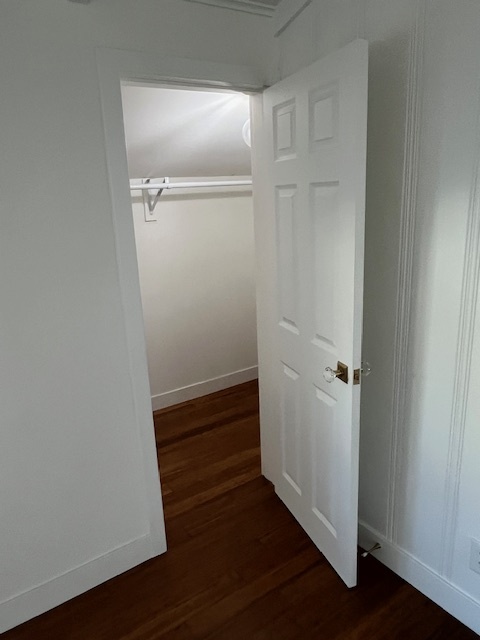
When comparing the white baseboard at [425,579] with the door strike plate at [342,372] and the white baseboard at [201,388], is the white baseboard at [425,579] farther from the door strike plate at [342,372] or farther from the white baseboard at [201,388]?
the white baseboard at [201,388]

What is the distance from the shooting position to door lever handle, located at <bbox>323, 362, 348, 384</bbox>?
Result: 1615 millimetres

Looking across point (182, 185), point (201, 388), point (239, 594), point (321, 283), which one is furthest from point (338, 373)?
point (201, 388)

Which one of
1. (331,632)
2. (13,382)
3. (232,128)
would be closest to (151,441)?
(13,382)

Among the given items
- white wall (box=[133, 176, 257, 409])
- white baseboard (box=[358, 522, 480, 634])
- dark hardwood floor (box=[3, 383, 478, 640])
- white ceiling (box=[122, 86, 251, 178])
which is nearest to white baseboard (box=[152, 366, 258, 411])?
white wall (box=[133, 176, 257, 409])

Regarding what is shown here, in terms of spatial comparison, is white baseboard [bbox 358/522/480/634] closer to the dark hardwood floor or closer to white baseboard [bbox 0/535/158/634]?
the dark hardwood floor

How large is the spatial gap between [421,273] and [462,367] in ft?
1.09

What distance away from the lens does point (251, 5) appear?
1.80 m

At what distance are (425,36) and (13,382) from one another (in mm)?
1728

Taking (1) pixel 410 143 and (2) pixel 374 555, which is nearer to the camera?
(1) pixel 410 143

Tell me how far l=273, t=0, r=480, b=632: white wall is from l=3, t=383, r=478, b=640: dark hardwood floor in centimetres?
17

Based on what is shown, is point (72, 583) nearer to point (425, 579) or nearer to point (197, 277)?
point (425, 579)

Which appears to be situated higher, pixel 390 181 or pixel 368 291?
pixel 390 181

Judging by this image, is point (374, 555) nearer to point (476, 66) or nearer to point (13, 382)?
point (13, 382)

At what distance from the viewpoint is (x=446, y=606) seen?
5.58 ft
